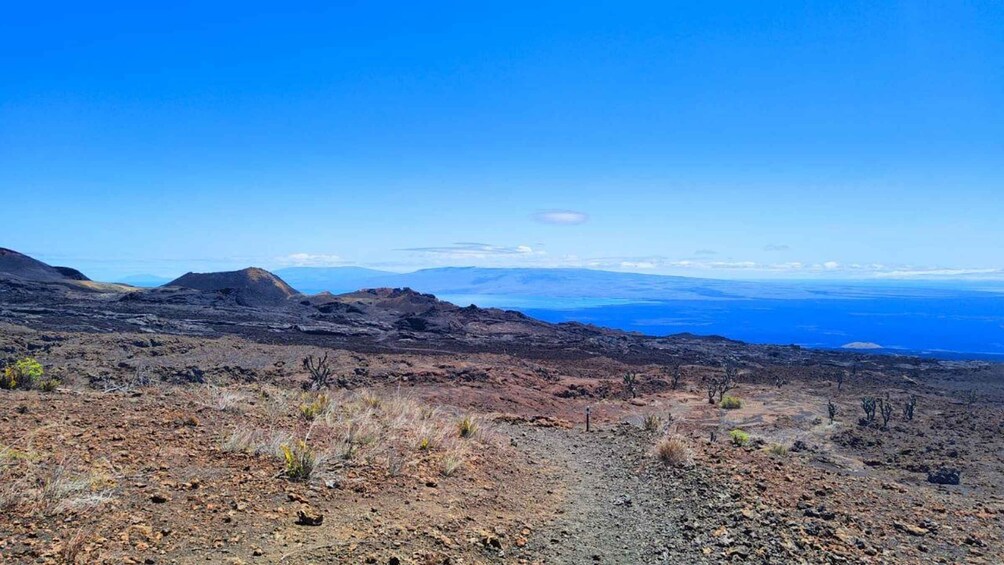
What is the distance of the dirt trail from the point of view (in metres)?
5.48

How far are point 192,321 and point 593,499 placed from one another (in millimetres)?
31114

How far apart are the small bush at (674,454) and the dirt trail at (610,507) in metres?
0.25

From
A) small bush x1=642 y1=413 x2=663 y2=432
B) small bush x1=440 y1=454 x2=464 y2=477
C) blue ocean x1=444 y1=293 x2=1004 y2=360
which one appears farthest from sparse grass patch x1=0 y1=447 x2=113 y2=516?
blue ocean x1=444 y1=293 x2=1004 y2=360

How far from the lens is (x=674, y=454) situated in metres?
8.90

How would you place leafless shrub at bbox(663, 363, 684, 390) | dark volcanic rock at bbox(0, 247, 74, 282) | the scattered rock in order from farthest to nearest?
1. dark volcanic rock at bbox(0, 247, 74, 282)
2. leafless shrub at bbox(663, 363, 684, 390)
3. the scattered rock

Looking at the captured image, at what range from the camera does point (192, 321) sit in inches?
1254

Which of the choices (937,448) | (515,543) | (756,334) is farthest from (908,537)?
Result: (756,334)

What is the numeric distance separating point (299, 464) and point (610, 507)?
390cm

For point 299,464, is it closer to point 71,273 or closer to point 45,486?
point 45,486

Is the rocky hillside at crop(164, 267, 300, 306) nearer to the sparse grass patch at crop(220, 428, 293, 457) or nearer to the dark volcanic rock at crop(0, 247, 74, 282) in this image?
the dark volcanic rock at crop(0, 247, 74, 282)

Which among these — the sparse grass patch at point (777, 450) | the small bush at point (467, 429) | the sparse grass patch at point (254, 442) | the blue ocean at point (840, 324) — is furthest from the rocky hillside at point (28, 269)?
the blue ocean at point (840, 324)

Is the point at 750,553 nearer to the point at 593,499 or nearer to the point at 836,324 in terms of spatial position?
the point at 593,499

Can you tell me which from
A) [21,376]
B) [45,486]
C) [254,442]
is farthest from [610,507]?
[21,376]

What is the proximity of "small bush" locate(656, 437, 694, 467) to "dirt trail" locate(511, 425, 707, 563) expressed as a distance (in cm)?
25
